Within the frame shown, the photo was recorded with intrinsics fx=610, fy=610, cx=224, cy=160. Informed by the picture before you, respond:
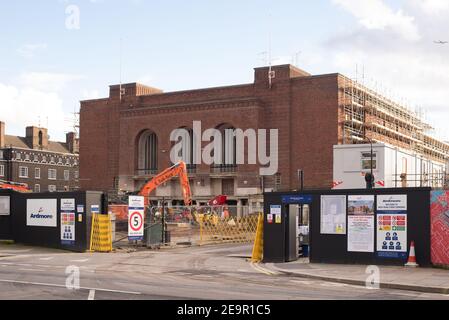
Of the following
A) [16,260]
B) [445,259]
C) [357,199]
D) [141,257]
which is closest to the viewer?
[445,259]

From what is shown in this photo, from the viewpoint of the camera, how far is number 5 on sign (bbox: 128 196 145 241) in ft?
99.1

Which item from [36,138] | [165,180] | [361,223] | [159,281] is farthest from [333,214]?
[36,138]

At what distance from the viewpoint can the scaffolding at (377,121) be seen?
67.5m

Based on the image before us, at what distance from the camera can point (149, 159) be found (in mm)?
80500

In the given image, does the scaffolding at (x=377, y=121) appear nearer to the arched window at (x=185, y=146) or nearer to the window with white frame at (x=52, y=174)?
the arched window at (x=185, y=146)

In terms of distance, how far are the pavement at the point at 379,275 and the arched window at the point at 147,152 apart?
58.4 meters

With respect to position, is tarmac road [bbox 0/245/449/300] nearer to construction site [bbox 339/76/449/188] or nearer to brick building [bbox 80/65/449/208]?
construction site [bbox 339/76/449/188]

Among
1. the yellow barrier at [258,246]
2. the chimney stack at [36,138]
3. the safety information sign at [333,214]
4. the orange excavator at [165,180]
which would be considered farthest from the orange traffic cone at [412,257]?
the chimney stack at [36,138]

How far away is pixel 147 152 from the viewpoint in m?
80.8

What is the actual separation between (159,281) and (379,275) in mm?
6571

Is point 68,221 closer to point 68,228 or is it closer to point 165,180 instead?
point 68,228

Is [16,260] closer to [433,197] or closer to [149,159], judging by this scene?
[433,197]
